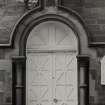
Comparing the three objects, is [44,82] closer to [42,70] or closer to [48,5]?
[42,70]

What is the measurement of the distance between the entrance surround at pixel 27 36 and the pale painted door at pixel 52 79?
0.30m

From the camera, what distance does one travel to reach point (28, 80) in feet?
34.1

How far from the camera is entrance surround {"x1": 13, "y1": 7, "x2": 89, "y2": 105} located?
10070mm

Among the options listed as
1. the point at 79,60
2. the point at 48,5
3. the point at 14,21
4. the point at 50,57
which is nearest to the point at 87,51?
the point at 79,60

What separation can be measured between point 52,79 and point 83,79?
1110 millimetres

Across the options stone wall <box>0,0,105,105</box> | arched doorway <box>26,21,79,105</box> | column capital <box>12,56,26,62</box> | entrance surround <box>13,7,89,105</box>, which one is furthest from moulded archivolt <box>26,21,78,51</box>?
stone wall <box>0,0,105,105</box>

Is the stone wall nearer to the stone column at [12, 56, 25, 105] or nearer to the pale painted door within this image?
the stone column at [12, 56, 25, 105]

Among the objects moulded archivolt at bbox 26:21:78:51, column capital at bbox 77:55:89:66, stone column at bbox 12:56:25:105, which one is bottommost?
stone column at bbox 12:56:25:105

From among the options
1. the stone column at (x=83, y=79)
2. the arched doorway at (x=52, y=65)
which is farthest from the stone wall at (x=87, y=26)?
the arched doorway at (x=52, y=65)

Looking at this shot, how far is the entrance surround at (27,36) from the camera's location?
10070 mm

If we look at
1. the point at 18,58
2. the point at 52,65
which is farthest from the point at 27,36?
the point at 52,65

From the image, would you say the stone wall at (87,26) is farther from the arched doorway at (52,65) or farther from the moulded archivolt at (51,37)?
the moulded archivolt at (51,37)

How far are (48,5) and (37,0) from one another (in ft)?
1.41

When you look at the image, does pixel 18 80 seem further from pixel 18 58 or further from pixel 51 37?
pixel 51 37
